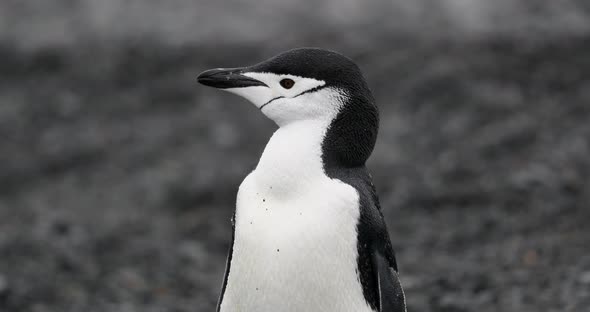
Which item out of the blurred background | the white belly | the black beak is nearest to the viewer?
the white belly

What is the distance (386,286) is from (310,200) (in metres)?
0.48

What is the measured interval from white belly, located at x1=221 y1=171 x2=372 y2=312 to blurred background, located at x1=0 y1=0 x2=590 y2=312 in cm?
236

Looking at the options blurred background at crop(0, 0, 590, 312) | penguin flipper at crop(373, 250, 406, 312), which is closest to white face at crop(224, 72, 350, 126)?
penguin flipper at crop(373, 250, 406, 312)

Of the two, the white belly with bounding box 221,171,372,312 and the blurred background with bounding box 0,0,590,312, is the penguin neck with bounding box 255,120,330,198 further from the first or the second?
the blurred background with bounding box 0,0,590,312

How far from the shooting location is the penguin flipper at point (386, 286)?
10.2 ft

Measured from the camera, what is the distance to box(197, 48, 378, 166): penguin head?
303 centimetres

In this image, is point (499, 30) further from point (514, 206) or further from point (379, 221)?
point (379, 221)

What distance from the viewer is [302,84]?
3029 millimetres

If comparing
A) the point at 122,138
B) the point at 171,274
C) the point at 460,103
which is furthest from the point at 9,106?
the point at 460,103

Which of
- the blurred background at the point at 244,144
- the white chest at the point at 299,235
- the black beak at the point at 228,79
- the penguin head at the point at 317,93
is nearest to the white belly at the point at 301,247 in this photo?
the white chest at the point at 299,235

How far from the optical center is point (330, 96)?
3041 millimetres

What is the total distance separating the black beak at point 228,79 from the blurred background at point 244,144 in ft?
8.79

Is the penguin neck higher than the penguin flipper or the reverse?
higher

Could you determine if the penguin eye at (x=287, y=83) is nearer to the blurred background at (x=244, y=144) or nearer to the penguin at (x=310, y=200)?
the penguin at (x=310, y=200)
